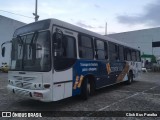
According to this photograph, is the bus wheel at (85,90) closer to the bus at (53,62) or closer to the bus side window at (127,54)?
the bus at (53,62)

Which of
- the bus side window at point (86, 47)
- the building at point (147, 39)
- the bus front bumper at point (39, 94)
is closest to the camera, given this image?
the bus front bumper at point (39, 94)

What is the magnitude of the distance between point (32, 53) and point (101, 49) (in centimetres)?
415

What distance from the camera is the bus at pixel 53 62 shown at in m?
6.25

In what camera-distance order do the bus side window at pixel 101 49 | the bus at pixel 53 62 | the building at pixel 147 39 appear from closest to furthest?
the bus at pixel 53 62
the bus side window at pixel 101 49
the building at pixel 147 39

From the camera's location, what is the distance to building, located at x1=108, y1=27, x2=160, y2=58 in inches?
1550

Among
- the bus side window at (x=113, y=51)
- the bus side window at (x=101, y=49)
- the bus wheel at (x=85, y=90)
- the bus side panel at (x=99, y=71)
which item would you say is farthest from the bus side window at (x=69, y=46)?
the bus side window at (x=113, y=51)

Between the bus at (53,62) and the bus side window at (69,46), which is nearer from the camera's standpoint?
the bus at (53,62)

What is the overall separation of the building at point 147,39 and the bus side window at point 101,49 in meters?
32.3

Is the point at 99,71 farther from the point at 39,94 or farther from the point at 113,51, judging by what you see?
the point at 39,94

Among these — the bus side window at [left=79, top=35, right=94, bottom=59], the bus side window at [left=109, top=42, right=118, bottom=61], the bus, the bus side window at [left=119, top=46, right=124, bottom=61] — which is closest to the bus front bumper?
the bus

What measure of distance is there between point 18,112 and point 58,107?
4.80 feet

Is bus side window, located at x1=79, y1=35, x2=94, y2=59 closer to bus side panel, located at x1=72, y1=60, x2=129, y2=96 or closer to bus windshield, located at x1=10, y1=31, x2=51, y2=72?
bus side panel, located at x1=72, y1=60, x2=129, y2=96

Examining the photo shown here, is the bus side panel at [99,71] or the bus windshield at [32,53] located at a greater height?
the bus windshield at [32,53]

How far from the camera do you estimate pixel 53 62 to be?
6.28 m
